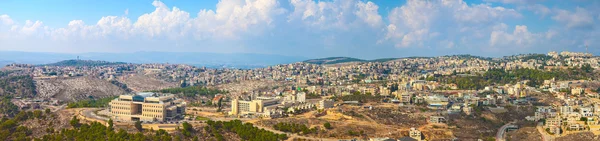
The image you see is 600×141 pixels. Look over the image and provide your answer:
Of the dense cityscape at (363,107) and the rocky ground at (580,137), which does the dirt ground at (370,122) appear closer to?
the dense cityscape at (363,107)

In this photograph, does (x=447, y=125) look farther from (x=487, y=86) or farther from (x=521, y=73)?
(x=521, y=73)

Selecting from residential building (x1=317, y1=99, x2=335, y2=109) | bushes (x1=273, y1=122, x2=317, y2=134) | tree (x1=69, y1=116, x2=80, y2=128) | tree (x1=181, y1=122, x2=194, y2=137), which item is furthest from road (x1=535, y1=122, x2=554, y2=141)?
tree (x1=69, y1=116, x2=80, y2=128)

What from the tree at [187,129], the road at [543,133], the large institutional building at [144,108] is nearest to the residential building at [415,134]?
the road at [543,133]

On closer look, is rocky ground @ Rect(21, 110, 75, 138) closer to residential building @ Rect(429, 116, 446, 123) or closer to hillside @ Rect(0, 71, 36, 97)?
residential building @ Rect(429, 116, 446, 123)

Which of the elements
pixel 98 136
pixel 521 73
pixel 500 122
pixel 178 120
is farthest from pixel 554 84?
pixel 98 136

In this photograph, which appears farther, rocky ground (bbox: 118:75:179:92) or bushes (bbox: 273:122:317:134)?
rocky ground (bbox: 118:75:179:92)

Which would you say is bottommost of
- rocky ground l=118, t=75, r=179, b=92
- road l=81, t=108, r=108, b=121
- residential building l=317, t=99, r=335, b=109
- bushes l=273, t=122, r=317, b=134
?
rocky ground l=118, t=75, r=179, b=92
